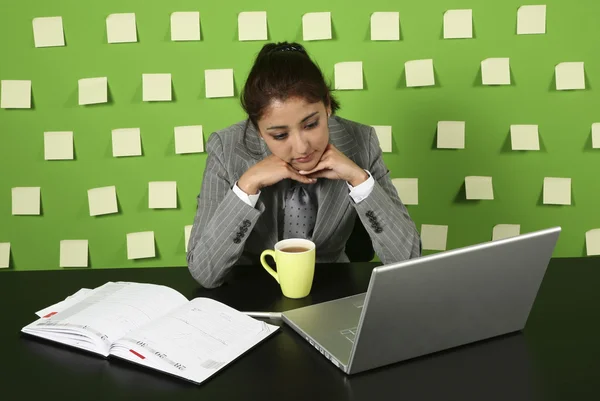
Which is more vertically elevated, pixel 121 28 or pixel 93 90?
pixel 121 28

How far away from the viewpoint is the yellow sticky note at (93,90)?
210 centimetres

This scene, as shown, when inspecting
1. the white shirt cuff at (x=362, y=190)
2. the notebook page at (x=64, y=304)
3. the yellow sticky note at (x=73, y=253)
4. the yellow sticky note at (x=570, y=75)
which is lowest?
the yellow sticky note at (x=73, y=253)

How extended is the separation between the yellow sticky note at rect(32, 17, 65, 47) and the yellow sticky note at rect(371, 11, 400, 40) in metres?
1.10

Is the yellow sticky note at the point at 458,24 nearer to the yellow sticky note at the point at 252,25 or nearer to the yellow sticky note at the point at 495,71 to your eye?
the yellow sticky note at the point at 495,71

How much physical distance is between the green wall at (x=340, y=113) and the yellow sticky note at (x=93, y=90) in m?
0.03

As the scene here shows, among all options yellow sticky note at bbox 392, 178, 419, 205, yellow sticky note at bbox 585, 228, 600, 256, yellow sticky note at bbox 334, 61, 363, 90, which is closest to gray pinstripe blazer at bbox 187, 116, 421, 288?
yellow sticky note at bbox 334, 61, 363, 90

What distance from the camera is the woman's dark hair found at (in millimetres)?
1306

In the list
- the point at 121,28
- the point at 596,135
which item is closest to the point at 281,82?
the point at 121,28

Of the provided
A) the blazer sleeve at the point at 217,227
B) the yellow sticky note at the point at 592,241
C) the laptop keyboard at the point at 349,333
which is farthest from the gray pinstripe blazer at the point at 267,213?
the yellow sticky note at the point at 592,241

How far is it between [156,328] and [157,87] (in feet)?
4.39

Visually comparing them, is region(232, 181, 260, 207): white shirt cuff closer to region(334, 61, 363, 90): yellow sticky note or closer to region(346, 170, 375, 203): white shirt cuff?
region(346, 170, 375, 203): white shirt cuff

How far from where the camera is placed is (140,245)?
2.25 m

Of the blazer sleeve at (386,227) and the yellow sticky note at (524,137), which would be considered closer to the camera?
the blazer sleeve at (386,227)

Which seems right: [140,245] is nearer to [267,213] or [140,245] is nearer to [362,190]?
[267,213]
